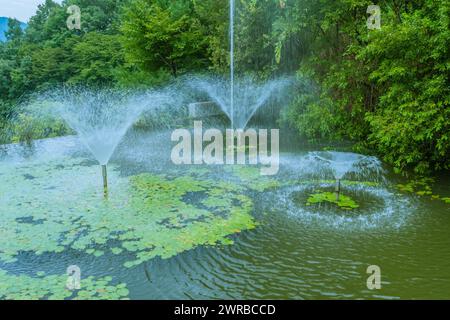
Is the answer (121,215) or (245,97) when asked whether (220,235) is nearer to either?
(121,215)

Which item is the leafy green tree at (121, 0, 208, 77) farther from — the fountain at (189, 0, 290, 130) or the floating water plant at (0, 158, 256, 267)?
the floating water plant at (0, 158, 256, 267)

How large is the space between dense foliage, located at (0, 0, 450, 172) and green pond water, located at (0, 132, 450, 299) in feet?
4.48

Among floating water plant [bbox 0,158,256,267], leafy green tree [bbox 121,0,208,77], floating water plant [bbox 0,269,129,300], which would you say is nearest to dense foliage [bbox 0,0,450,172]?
leafy green tree [bbox 121,0,208,77]

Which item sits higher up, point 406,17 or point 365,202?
point 406,17

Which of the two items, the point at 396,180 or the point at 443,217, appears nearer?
the point at 443,217

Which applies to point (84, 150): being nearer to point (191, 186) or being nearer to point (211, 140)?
point (211, 140)

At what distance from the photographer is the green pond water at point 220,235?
405cm

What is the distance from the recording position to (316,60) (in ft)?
35.8

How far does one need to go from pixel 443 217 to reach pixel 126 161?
6992mm

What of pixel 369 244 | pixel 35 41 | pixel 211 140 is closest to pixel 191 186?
pixel 369 244

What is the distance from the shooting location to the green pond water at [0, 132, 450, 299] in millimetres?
4047

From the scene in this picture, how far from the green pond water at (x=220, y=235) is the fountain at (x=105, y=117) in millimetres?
655

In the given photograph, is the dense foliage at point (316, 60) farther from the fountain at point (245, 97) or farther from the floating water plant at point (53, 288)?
the floating water plant at point (53, 288)

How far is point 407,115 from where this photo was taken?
7098mm
